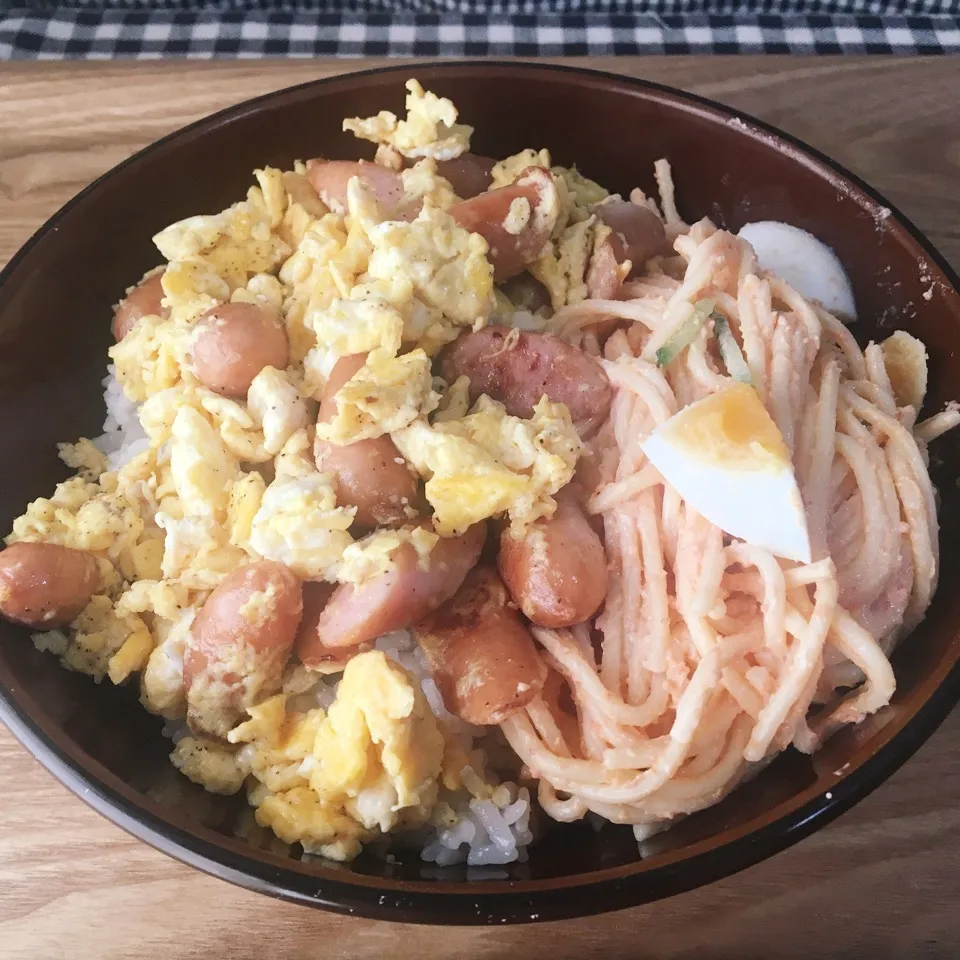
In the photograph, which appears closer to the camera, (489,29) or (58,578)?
(58,578)

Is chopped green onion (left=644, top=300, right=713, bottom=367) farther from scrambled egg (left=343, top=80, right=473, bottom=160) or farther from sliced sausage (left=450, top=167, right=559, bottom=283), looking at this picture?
scrambled egg (left=343, top=80, right=473, bottom=160)

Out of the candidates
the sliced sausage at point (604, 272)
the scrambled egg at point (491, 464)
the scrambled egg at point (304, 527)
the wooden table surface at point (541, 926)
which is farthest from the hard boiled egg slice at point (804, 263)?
the scrambled egg at point (304, 527)

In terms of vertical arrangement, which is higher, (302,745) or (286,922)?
(302,745)

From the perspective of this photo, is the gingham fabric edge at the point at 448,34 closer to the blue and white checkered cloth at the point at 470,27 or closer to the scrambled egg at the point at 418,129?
the blue and white checkered cloth at the point at 470,27

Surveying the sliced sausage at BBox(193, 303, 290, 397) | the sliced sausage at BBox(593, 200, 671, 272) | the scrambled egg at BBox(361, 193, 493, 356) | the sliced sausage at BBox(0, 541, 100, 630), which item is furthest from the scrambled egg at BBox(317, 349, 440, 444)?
the sliced sausage at BBox(593, 200, 671, 272)

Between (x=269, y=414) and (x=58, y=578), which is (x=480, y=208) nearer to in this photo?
(x=269, y=414)

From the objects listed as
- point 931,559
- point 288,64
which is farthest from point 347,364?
point 288,64
